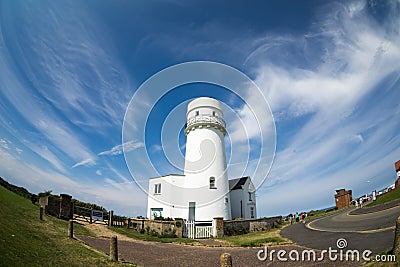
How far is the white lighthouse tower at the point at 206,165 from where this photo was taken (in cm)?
2459

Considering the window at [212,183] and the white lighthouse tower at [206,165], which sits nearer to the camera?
the white lighthouse tower at [206,165]

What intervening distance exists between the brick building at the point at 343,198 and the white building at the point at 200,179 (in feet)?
54.5

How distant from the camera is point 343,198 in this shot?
35938 millimetres

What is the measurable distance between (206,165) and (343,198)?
24.2m

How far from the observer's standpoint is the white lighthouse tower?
24.6 metres

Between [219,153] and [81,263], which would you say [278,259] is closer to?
[81,263]

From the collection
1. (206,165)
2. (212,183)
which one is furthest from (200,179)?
(206,165)

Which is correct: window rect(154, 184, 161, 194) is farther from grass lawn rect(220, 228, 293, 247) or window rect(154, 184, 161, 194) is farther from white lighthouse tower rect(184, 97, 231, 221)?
grass lawn rect(220, 228, 293, 247)

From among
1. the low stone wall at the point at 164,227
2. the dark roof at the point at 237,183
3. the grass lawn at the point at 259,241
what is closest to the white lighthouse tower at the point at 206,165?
the low stone wall at the point at 164,227

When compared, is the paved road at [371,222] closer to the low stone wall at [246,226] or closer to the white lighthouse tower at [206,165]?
the low stone wall at [246,226]

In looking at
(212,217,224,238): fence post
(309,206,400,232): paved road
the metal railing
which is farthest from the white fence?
the metal railing

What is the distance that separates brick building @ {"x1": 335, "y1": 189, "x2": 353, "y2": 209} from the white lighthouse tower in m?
20.8

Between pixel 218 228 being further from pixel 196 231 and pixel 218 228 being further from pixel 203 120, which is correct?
pixel 203 120

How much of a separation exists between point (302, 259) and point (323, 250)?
1.42 metres
